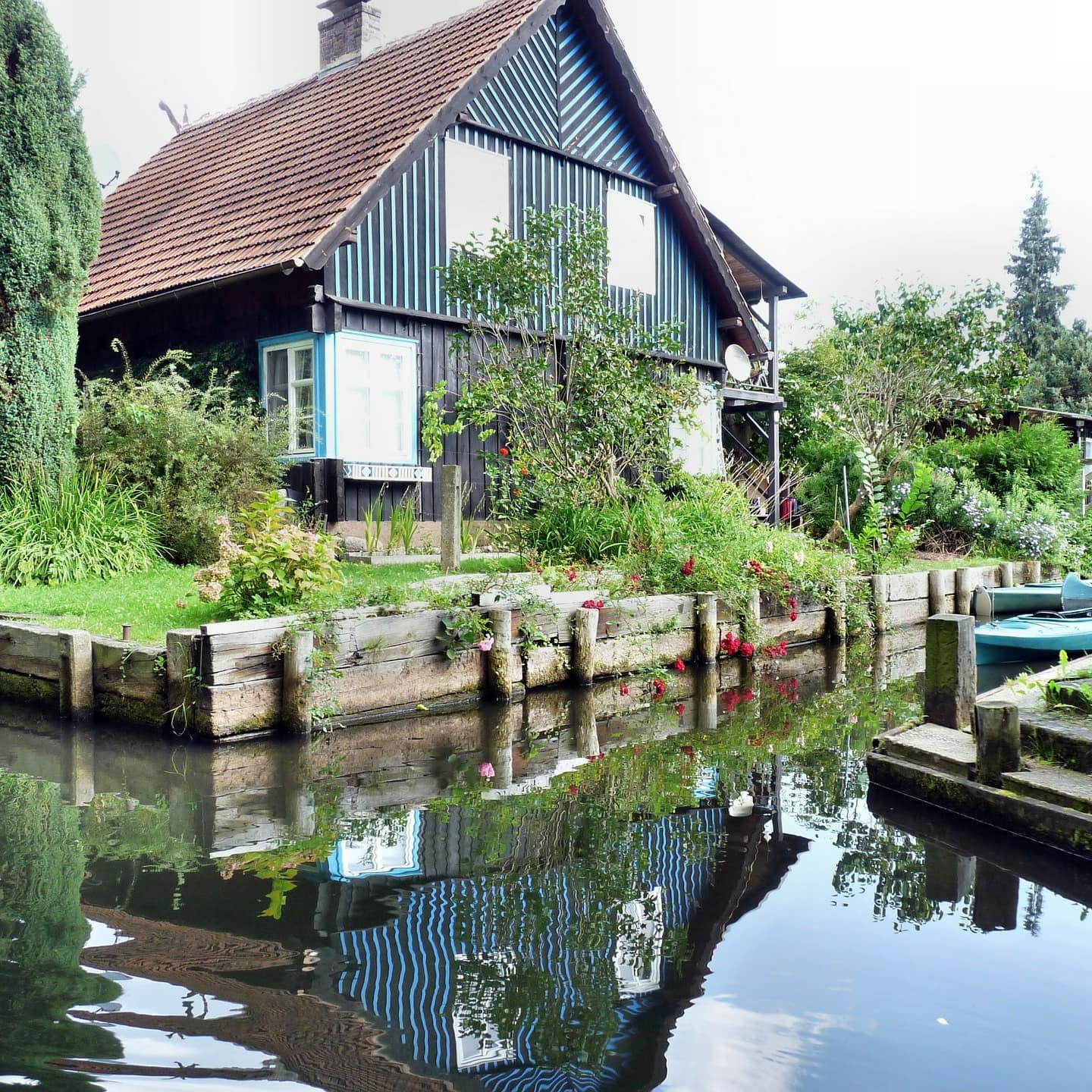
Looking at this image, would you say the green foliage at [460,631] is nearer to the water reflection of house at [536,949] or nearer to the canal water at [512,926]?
the canal water at [512,926]

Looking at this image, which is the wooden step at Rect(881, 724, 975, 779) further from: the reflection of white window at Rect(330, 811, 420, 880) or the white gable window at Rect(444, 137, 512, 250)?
the white gable window at Rect(444, 137, 512, 250)

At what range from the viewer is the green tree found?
1094 centimetres

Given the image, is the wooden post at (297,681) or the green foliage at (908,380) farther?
the green foliage at (908,380)

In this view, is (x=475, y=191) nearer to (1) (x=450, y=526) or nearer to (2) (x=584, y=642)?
(1) (x=450, y=526)

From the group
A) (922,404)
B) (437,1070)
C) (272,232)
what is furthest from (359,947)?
(922,404)

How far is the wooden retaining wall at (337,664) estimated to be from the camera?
24.1 ft

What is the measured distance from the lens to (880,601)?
13852 mm

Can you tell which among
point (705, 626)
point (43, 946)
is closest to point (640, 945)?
point (43, 946)

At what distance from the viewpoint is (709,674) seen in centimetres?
1084

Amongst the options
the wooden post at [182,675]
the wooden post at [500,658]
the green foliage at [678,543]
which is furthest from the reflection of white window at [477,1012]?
the green foliage at [678,543]

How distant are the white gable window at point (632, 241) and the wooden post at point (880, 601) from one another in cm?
606

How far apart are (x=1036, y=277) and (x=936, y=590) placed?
3873cm

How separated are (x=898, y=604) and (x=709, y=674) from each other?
490 cm

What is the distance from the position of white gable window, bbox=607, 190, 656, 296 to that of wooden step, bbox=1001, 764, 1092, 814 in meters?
12.2
